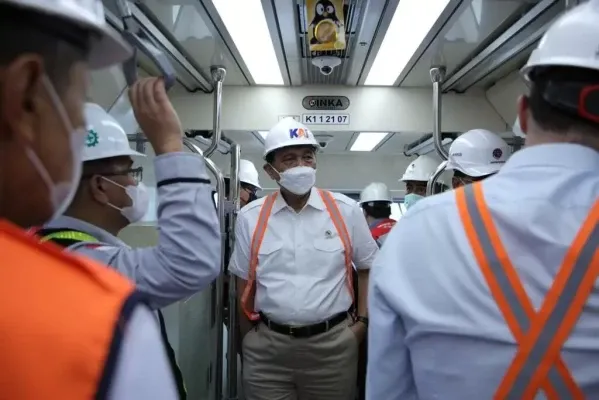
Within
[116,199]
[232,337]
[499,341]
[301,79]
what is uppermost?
[301,79]

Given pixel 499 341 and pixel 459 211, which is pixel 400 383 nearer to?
pixel 499 341

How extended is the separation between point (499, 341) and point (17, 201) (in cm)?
91

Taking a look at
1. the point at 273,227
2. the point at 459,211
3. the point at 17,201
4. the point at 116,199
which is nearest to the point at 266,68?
the point at 273,227

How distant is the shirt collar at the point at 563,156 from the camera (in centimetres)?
103

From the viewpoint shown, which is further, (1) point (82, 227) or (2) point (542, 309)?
(1) point (82, 227)

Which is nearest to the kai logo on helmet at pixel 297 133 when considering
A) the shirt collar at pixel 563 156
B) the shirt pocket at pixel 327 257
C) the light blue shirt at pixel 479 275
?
the shirt pocket at pixel 327 257

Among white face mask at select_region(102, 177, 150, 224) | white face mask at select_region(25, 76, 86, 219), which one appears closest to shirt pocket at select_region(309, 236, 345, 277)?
white face mask at select_region(102, 177, 150, 224)

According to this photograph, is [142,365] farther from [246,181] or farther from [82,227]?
[246,181]

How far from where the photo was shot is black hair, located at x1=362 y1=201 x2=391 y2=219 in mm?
4619

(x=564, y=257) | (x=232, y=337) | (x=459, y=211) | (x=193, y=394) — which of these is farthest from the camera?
(x=232, y=337)

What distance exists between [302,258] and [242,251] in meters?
0.38

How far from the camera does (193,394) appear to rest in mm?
3148

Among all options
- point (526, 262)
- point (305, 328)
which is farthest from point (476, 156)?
point (526, 262)

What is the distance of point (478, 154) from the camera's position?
2.97 metres
